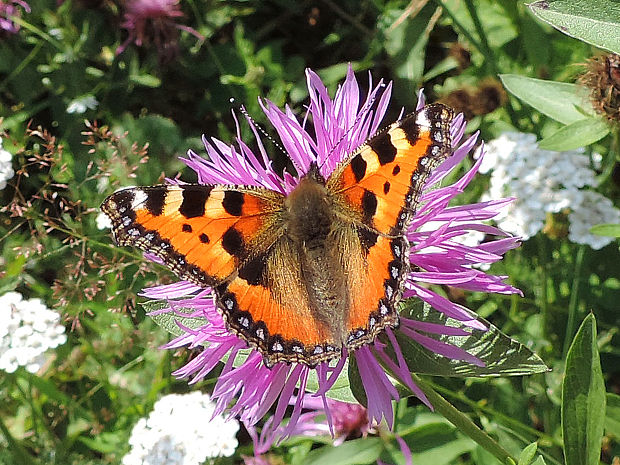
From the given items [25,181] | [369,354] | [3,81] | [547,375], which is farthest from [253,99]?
[369,354]

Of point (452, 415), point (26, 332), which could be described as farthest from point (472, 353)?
point (26, 332)

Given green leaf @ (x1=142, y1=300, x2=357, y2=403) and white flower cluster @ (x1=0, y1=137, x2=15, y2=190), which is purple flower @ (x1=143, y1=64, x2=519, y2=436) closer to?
green leaf @ (x1=142, y1=300, x2=357, y2=403)

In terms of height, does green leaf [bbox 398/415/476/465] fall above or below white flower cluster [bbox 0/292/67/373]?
below

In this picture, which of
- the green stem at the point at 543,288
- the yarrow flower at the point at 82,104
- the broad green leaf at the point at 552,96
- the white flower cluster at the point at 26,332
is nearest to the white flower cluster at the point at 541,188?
the green stem at the point at 543,288

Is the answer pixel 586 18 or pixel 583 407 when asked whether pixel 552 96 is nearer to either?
pixel 586 18

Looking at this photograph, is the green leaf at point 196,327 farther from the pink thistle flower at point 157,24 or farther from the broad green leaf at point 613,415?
the pink thistle flower at point 157,24

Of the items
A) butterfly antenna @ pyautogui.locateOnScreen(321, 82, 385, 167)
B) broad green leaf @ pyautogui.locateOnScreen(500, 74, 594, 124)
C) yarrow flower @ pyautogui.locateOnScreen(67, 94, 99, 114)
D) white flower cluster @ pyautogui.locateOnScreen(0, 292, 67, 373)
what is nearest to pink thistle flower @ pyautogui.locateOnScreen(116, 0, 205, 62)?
yarrow flower @ pyautogui.locateOnScreen(67, 94, 99, 114)

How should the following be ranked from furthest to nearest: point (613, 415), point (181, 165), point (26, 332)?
1. point (181, 165)
2. point (26, 332)
3. point (613, 415)
